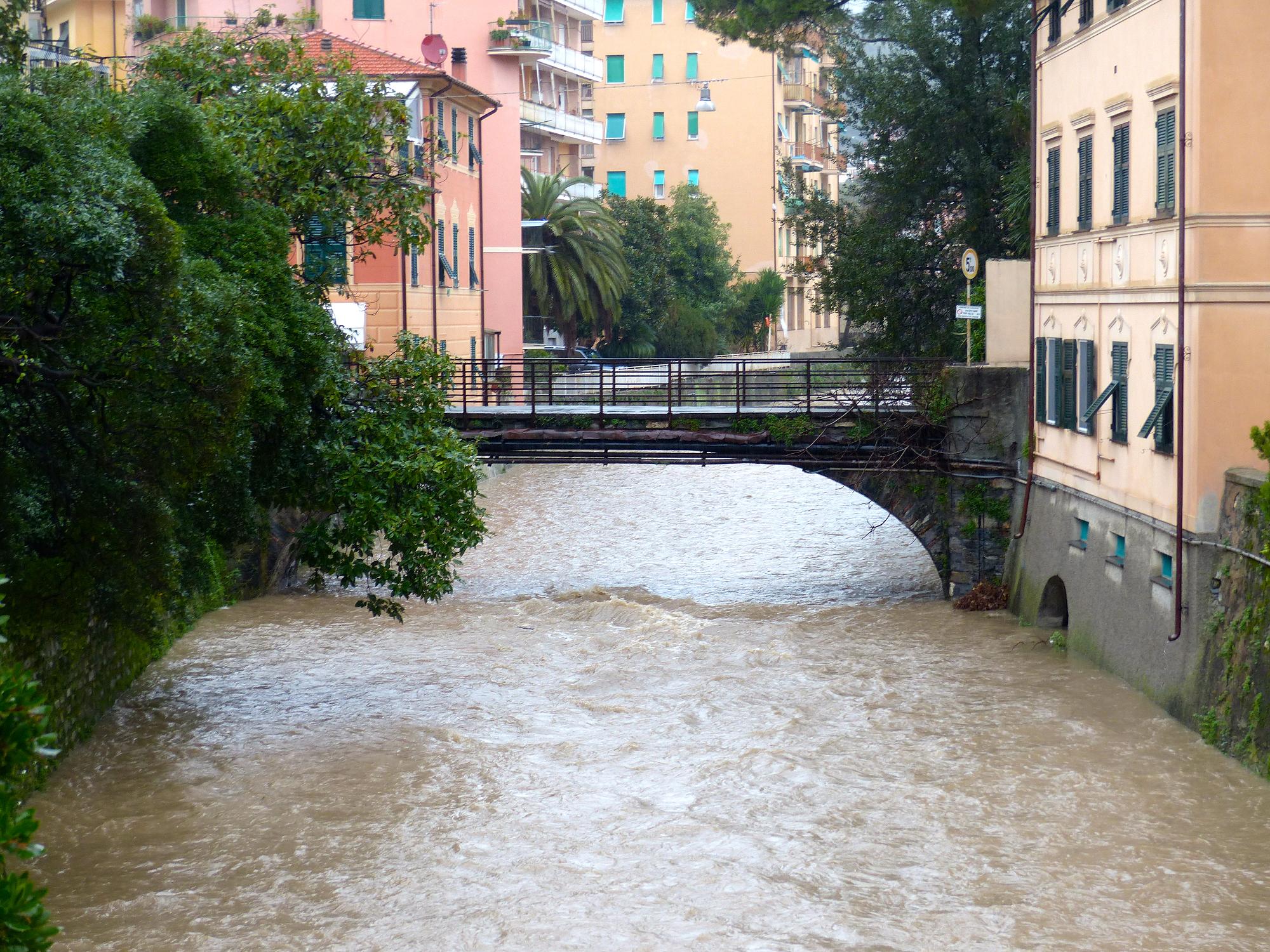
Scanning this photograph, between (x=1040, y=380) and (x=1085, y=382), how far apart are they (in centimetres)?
240

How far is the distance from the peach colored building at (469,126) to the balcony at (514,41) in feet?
0.64

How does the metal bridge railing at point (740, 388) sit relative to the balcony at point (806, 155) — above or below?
below

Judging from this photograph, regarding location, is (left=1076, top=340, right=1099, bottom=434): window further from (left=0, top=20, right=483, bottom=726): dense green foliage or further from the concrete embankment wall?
(left=0, top=20, right=483, bottom=726): dense green foliage

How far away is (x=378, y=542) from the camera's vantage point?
3244 cm

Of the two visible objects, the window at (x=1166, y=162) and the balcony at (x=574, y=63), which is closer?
the window at (x=1166, y=162)

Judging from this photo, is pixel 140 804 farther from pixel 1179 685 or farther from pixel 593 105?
pixel 593 105

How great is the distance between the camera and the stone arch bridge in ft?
81.1

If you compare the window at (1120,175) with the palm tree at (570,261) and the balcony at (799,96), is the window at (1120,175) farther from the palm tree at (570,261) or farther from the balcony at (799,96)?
the balcony at (799,96)

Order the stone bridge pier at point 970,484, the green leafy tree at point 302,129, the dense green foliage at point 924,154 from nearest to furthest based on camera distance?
the green leafy tree at point 302,129 → the stone bridge pier at point 970,484 → the dense green foliage at point 924,154

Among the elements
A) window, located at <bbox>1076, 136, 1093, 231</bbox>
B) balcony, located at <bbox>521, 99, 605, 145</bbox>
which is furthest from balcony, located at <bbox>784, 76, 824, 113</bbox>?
window, located at <bbox>1076, 136, 1093, 231</bbox>

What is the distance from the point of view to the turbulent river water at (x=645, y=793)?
12344 millimetres

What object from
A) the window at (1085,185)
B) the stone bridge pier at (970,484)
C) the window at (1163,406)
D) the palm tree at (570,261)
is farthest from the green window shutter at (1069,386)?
the palm tree at (570,261)

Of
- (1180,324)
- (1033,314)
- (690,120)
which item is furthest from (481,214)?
(690,120)

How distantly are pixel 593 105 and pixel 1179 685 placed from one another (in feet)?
198
